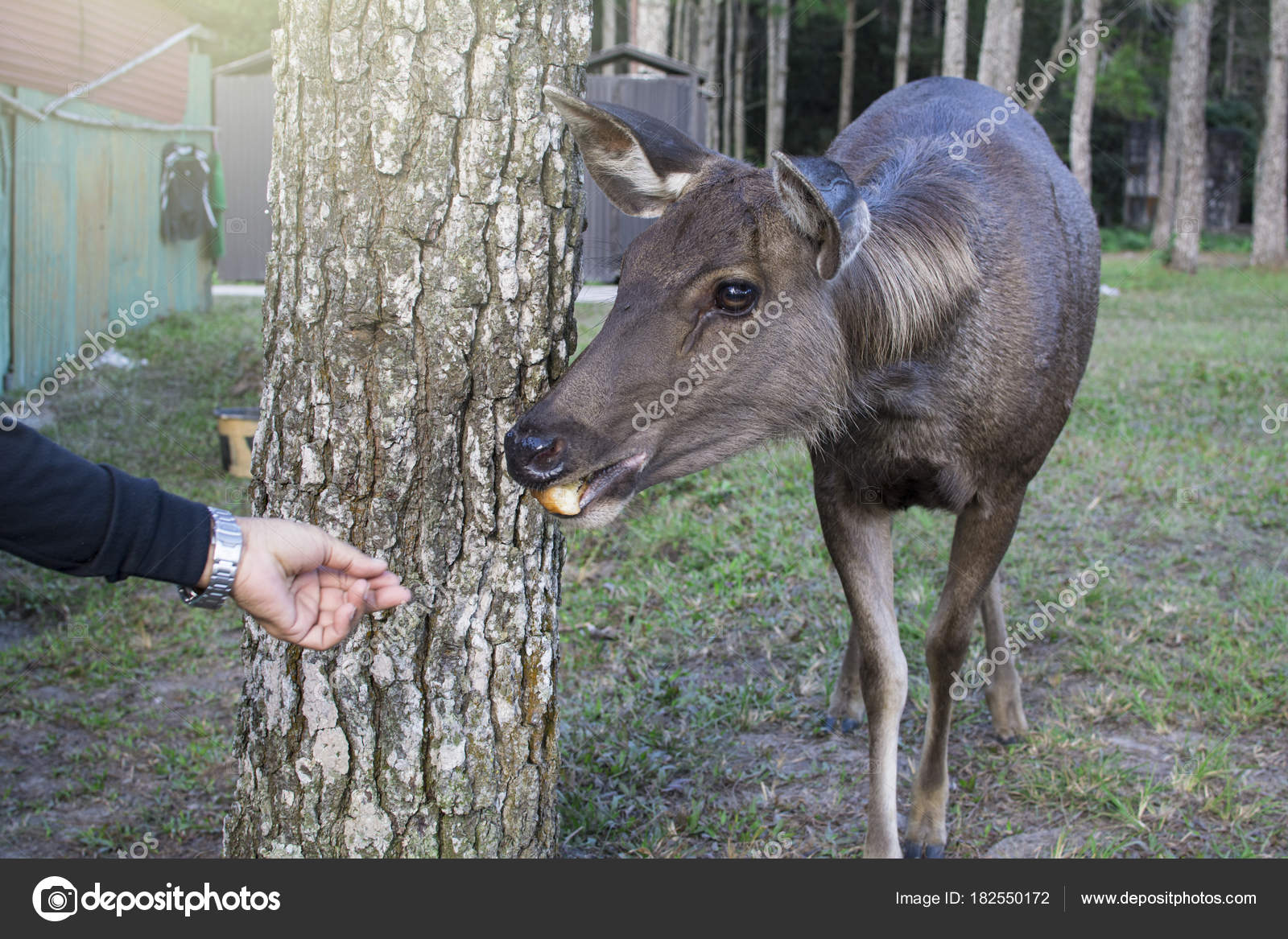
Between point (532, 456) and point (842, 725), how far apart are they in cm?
219

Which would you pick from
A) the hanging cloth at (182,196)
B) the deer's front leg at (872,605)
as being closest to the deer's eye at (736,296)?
the deer's front leg at (872,605)

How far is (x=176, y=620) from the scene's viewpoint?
535 centimetres

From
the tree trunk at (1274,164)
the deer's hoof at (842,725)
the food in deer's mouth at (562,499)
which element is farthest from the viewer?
the tree trunk at (1274,164)

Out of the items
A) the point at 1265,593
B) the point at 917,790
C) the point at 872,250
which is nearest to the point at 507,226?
the point at 872,250

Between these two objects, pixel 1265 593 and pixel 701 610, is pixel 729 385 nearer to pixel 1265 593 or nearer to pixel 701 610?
pixel 701 610

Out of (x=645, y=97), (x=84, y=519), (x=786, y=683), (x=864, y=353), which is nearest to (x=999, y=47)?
(x=645, y=97)

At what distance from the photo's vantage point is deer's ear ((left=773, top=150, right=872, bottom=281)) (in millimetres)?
2705

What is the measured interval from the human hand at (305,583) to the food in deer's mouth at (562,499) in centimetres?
42

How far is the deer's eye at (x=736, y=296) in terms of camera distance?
2.84m

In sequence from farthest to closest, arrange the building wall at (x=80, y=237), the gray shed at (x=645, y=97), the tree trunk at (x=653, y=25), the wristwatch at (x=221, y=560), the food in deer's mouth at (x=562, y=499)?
the tree trunk at (x=653, y=25) → the gray shed at (x=645, y=97) → the building wall at (x=80, y=237) → the food in deer's mouth at (x=562, y=499) → the wristwatch at (x=221, y=560)

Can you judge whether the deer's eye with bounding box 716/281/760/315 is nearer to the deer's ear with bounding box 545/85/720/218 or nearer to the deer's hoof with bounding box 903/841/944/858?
the deer's ear with bounding box 545/85/720/218
